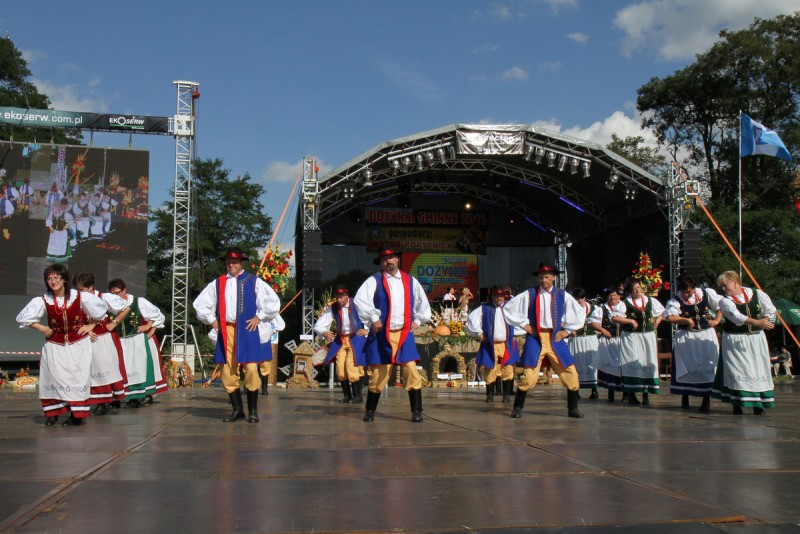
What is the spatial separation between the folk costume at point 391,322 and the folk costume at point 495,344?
136 inches

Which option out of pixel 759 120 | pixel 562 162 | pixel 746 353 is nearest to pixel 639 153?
pixel 759 120

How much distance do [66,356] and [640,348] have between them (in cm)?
691

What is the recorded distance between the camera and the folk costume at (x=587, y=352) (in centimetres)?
1191

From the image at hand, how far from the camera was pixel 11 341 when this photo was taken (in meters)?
21.4

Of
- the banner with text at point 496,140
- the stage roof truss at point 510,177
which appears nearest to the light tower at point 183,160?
the stage roof truss at point 510,177

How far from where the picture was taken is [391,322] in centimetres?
759

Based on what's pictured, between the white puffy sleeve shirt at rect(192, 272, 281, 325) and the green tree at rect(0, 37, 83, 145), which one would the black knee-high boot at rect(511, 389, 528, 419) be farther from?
the green tree at rect(0, 37, 83, 145)

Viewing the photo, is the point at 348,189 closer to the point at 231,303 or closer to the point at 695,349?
the point at 695,349

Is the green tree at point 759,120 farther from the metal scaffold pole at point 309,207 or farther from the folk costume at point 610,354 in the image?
the folk costume at point 610,354

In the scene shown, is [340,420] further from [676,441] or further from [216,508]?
[216,508]

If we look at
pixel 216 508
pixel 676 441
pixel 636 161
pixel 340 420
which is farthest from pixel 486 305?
pixel 636 161

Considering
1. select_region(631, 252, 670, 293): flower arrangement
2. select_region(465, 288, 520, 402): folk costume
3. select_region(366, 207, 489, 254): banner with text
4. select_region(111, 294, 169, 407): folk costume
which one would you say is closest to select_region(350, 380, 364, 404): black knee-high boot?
select_region(465, 288, 520, 402): folk costume

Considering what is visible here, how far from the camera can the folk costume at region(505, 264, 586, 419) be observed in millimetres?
7969

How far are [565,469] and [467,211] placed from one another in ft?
72.4
